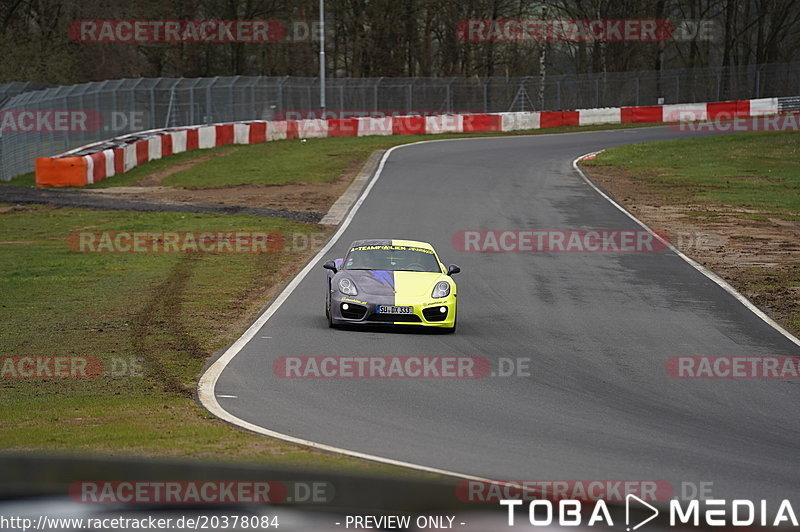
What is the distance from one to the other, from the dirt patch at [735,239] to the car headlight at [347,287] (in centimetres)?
644

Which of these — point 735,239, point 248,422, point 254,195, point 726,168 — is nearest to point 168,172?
point 254,195

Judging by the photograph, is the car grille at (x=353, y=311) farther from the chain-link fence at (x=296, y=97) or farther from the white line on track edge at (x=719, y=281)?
the chain-link fence at (x=296, y=97)

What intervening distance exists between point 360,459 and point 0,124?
29737 mm

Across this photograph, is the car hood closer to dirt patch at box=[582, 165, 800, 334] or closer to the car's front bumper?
the car's front bumper

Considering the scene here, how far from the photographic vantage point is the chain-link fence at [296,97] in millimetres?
37000

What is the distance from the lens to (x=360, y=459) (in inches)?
321

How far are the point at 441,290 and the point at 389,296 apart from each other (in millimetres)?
771

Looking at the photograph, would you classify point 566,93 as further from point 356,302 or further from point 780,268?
point 356,302

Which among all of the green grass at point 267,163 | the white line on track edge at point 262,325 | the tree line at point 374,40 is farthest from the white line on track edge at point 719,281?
the tree line at point 374,40

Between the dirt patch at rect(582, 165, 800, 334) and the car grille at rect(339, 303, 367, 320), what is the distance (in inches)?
248

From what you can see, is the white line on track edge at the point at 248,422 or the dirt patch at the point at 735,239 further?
the dirt patch at the point at 735,239

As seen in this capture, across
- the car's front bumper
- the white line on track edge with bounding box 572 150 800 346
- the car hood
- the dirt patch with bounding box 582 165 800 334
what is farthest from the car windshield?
the dirt patch with bounding box 582 165 800 334

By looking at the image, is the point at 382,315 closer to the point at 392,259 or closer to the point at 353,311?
the point at 353,311

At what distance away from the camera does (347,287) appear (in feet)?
49.3
